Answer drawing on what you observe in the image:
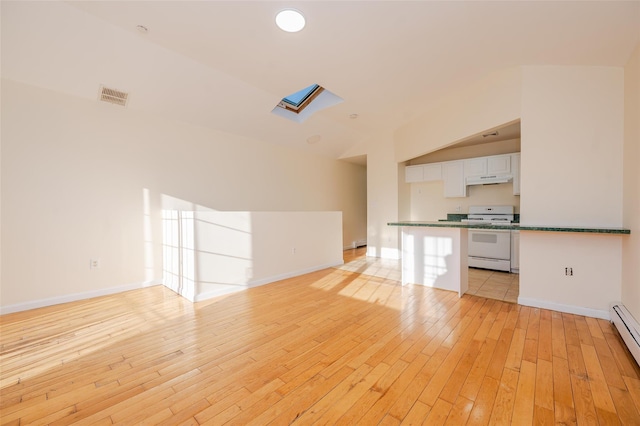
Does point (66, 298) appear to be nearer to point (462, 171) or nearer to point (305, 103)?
point (305, 103)

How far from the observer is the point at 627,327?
215 cm

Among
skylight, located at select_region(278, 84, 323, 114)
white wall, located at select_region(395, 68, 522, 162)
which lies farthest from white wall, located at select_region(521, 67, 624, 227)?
skylight, located at select_region(278, 84, 323, 114)

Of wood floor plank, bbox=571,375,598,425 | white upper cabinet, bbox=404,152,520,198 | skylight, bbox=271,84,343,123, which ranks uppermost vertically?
skylight, bbox=271,84,343,123

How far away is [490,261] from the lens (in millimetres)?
4805

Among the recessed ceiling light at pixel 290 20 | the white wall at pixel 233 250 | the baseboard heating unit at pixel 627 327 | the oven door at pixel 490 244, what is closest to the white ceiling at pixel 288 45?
the recessed ceiling light at pixel 290 20

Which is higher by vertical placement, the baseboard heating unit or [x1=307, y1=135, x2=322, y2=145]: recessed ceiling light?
[x1=307, y1=135, x2=322, y2=145]: recessed ceiling light

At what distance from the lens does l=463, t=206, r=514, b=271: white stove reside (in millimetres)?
4645

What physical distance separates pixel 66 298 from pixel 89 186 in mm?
1438

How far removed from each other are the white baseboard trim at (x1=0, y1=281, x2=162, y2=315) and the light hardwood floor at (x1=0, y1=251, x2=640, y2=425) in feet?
0.37

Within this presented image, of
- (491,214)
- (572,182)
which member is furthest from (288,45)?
(491,214)

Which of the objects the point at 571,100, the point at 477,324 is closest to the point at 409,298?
the point at 477,324

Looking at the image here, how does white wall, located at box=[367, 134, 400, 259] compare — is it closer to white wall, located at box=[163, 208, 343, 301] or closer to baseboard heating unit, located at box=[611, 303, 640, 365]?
white wall, located at box=[163, 208, 343, 301]

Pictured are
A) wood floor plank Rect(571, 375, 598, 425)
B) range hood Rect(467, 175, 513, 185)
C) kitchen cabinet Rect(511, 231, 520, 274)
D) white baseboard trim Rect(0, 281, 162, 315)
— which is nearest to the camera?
wood floor plank Rect(571, 375, 598, 425)

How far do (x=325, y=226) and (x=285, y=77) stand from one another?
2718mm
